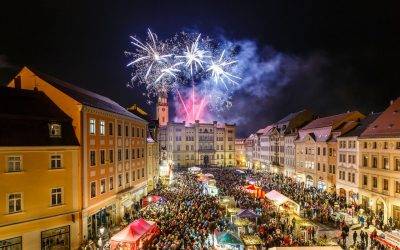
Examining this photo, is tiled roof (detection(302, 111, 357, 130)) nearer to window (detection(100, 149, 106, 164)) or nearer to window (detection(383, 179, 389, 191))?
window (detection(383, 179, 389, 191))

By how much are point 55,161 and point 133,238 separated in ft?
28.4

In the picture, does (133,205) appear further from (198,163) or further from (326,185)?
(198,163)

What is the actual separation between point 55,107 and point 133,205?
59.0 feet

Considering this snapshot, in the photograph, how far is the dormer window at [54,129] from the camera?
26.2 m

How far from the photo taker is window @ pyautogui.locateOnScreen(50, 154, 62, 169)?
25.8m

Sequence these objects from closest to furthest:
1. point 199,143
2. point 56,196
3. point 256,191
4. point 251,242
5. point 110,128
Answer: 1. point 251,242
2. point 56,196
3. point 110,128
4. point 256,191
5. point 199,143

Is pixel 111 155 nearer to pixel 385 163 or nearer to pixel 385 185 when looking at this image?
pixel 385 185

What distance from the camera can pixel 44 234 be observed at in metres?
24.8

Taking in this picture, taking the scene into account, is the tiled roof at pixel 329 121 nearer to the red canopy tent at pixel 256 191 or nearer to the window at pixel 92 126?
the red canopy tent at pixel 256 191

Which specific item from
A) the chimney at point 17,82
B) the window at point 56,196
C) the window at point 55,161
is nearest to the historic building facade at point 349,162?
the window at point 56,196

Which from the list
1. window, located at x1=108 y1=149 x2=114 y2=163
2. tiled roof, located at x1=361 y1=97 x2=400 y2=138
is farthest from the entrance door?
window, located at x1=108 y1=149 x2=114 y2=163

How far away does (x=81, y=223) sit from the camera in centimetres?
2736

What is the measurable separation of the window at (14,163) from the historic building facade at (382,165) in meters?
36.0

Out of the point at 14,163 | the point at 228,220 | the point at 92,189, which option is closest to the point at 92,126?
the point at 92,189
